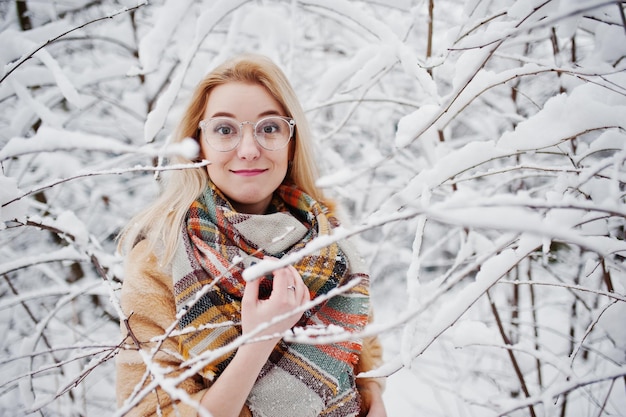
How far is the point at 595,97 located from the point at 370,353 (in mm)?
970

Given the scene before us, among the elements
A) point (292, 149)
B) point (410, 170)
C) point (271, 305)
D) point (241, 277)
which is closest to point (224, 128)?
point (292, 149)

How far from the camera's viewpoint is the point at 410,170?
6.39 ft

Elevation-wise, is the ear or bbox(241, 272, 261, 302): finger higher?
the ear

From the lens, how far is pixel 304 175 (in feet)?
4.32

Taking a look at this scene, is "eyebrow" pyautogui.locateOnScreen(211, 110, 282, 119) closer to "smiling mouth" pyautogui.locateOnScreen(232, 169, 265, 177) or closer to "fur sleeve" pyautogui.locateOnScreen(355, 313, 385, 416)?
Result: "smiling mouth" pyautogui.locateOnScreen(232, 169, 265, 177)

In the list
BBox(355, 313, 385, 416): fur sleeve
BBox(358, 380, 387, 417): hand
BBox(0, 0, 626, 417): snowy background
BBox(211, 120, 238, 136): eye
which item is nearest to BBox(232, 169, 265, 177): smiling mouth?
BBox(211, 120, 238, 136): eye

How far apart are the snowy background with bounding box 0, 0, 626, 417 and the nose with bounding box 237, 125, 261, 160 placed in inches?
8.1

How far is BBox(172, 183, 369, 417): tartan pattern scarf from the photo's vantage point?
881mm

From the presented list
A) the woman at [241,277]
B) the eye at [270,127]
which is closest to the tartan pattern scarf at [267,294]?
the woman at [241,277]

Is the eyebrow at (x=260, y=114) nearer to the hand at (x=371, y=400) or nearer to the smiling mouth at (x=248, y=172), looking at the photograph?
the smiling mouth at (x=248, y=172)

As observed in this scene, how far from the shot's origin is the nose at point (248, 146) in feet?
3.36

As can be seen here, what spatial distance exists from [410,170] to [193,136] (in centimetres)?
117

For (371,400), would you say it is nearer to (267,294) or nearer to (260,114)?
(267,294)

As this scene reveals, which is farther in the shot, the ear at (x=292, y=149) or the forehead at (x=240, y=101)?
the ear at (x=292, y=149)
